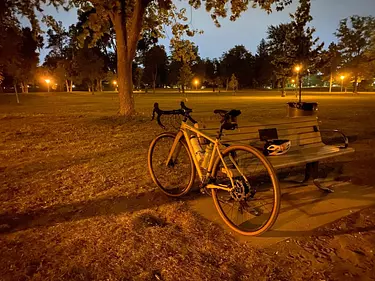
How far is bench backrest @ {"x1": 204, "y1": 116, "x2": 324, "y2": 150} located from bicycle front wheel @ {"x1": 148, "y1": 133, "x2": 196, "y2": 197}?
642 mm

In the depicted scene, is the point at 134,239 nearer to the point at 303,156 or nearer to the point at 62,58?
the point at 303,156

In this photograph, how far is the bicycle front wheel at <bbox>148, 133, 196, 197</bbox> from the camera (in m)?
3.98

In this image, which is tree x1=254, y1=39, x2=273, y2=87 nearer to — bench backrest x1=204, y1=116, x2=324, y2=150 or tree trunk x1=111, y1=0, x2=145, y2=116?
tree trunk x1=111, y1=0, x2=145, y2=116

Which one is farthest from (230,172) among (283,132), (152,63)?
(152,63)

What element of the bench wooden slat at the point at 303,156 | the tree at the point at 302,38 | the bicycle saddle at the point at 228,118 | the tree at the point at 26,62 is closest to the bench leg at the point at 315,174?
the bench wooden slat at the point at 303,156

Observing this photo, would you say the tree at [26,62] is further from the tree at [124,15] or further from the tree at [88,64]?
the tree at [124,15]

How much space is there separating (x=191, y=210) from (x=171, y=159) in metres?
0.93

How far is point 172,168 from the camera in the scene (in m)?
4.83

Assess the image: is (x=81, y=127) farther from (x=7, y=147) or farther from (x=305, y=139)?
(x=305, y=139)

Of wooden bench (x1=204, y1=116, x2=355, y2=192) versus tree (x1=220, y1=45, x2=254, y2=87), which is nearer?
wooden bench (x1=204, y1=116, x2=355, y2=192)

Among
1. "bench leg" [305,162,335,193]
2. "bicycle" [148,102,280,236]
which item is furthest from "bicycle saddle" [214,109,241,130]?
"bench leg" [305,162,335,193]

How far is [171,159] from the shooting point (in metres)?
4.26

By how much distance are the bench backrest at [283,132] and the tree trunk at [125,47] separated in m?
9.45

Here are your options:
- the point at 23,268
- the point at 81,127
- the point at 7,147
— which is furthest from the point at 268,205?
the point at 81,127
